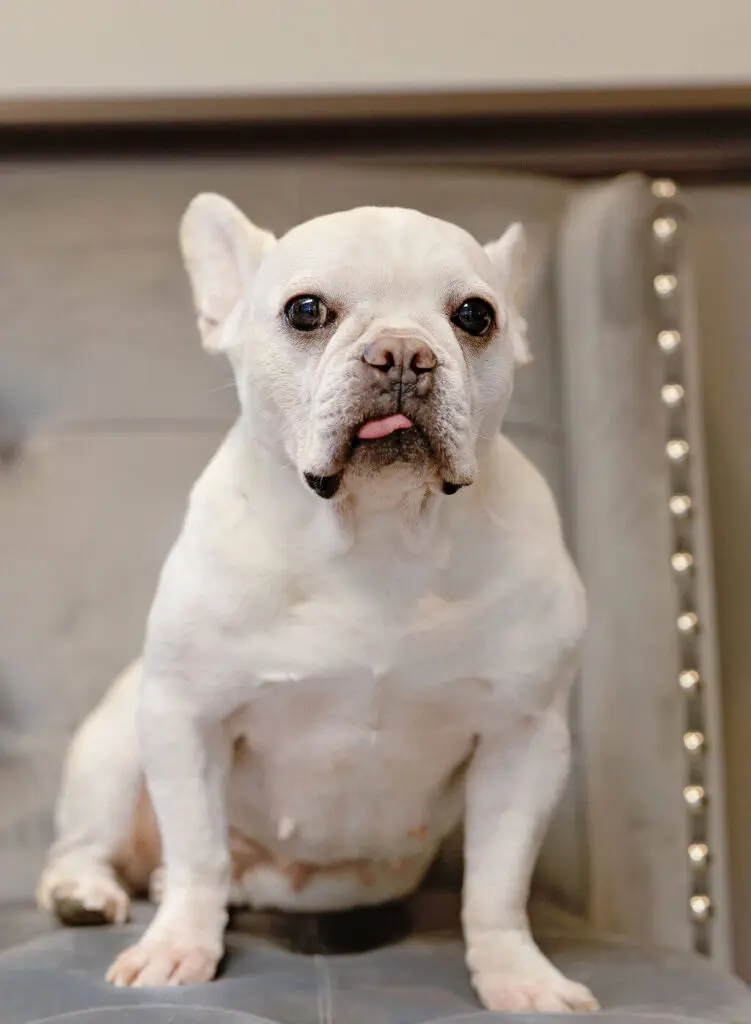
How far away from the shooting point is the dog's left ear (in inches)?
34.3

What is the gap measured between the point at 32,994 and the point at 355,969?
24cm

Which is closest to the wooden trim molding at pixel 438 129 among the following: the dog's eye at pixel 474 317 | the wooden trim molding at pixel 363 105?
the wooden trim molding at pixel 363 105

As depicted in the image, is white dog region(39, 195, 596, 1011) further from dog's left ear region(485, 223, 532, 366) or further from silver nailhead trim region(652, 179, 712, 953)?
silver nailhead trim region(652, 179, 712, 953)

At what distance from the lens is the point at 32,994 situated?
30.7 inches

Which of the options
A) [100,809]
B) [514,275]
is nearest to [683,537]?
[514,275]

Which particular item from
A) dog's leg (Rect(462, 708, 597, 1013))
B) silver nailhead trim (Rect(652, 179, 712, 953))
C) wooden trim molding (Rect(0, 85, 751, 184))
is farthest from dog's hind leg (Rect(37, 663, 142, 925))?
wooden trim molding (Rect(0, 85, 751, 184))

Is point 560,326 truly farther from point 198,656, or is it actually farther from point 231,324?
point 198,656

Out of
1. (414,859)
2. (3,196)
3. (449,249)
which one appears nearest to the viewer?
(449,249)

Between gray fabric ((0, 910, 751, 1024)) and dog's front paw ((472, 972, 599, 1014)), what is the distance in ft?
0.05

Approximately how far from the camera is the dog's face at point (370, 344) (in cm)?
72

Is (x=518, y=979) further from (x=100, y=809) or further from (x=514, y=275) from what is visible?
(x=514, y=275)

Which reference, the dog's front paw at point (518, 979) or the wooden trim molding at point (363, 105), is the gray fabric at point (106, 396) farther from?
the dog's front paw at point (518, 979)

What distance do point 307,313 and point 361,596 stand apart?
0.67 feet

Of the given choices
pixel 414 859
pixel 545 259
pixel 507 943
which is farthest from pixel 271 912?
pixel 545 259
